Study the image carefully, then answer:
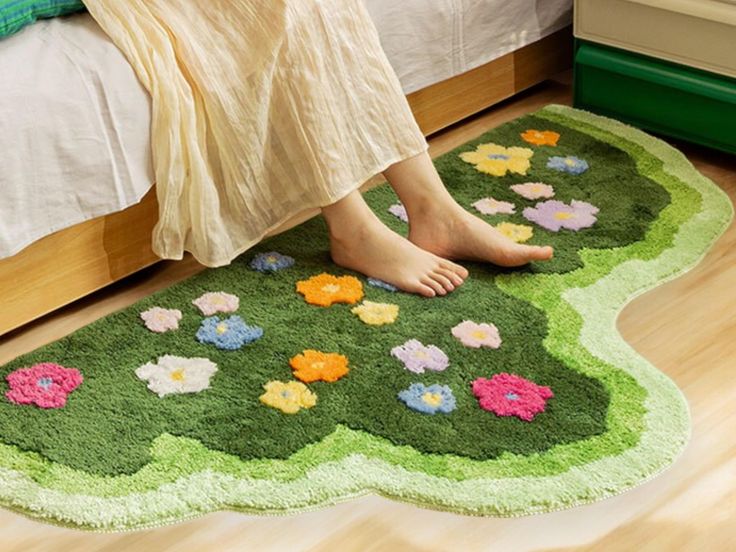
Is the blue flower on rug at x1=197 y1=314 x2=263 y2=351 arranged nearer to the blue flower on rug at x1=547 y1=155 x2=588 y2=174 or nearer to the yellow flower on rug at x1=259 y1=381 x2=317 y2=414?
the yellow flower on rug at x1=259 y1=381 x2=317 y2=414

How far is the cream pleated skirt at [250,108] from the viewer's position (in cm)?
221

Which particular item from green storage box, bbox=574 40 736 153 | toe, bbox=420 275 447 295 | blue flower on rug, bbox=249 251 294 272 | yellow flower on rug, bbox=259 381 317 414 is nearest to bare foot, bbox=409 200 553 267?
toe, bbox=420 275 447 295

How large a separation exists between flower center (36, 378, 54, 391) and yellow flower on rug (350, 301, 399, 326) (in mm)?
532

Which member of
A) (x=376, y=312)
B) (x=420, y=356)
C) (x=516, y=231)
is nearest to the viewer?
(x=420, y=356)

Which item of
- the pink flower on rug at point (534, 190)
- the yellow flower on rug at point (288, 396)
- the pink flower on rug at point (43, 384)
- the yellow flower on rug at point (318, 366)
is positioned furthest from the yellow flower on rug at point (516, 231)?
the pink flower on rug at point (43, 384)

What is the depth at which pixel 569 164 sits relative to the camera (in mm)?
2691

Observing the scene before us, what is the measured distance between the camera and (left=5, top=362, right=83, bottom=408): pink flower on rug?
79.0 inches

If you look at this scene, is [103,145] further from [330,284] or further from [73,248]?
[330,284]

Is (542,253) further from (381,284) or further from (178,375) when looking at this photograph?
(178,375)

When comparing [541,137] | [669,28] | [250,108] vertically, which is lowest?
[541,137]

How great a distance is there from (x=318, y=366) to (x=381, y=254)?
0.33 m

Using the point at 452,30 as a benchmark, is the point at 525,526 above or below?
below

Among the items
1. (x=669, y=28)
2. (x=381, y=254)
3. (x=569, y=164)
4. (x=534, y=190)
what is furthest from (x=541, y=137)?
(x=381, y=254)

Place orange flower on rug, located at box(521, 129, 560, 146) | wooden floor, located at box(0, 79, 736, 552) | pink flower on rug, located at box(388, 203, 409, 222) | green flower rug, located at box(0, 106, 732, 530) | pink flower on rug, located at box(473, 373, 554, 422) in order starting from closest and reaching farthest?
1. wooden floor, located at box(0, 79, 736, 552)
2. green flower rug, located at box(0, 106, 732, 530)
3. pink flower on rug, located at box(473, 373, 554, 422)
4. pink flower on rug, located at box(388, 203, 409, 222)
5. orange flower on rug, located at box(521, 129, 560, 146)
